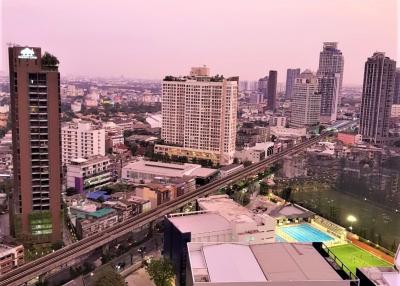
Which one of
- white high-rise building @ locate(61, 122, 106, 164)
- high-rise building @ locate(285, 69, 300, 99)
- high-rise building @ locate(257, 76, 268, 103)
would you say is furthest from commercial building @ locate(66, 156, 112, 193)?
high-rise building @ locate(257, 76, 268, 103)

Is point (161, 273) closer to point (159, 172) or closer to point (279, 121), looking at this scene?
point (159, 172)

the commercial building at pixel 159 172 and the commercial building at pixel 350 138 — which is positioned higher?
the commercial building at pixel 350 138

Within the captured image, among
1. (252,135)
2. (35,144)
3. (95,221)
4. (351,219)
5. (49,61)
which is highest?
(49,61)

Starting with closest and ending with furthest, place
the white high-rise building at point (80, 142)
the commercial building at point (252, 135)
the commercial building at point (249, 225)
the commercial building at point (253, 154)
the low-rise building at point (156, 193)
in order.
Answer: the commercial building at point (249, 225) < the low-rise building at point (156, 193) < the white high-rise building at point (80, 142) < the commercial building at point (253, 154) < the commercial building at point (252, 135)

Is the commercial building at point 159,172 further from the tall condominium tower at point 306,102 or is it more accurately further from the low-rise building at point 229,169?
Result: the tall condominium tower at point 306,102

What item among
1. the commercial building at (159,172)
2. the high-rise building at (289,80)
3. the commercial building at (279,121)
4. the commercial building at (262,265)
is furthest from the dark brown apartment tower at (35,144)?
the high-rise building at (289,80)

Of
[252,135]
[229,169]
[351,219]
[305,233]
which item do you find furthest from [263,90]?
[305,233]

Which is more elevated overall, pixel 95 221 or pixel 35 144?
pixel 35 144
